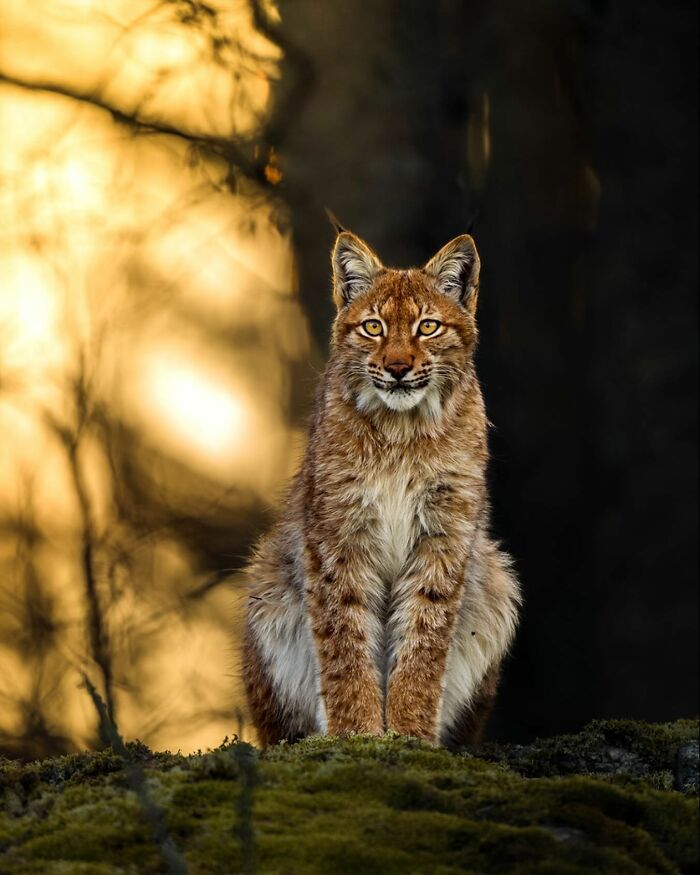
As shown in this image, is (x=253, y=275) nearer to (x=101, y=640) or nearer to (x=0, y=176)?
(x=0, y=176)

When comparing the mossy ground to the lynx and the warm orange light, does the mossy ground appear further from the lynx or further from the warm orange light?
the warm orange light

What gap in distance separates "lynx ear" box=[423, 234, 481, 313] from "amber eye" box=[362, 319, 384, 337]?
13.6 inches

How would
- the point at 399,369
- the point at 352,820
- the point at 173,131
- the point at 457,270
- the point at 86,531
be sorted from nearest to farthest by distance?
the point at 352,820 < the point at 399,369 < the point at 457,270 < the point at 86,531 < the point at 173,131

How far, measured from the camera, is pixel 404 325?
230 inches

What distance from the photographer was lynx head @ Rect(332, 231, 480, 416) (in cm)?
579

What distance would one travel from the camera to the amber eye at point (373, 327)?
5.89m

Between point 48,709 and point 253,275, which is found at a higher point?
point 253,275

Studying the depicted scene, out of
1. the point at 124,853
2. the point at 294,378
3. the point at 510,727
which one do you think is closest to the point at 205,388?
the point at 294,378

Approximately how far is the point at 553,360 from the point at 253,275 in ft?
6.66

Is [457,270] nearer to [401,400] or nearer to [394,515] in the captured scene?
[401,400]

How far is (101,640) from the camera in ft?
28.1

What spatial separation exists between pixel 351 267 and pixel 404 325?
1.49 ft

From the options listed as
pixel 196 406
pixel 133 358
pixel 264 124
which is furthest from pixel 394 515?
pixel 264 124

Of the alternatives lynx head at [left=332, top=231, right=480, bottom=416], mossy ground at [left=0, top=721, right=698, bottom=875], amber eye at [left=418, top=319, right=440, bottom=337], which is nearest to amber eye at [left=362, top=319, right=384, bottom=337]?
lynx head at [left=332, top=231, right=480, bottom=416]
